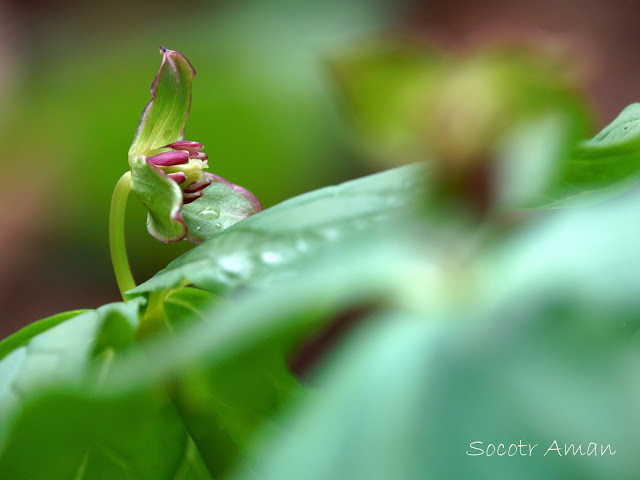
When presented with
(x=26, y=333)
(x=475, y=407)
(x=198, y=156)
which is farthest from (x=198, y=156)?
(x=475, y=407)

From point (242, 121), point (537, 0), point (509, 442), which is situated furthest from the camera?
point (537, 0)

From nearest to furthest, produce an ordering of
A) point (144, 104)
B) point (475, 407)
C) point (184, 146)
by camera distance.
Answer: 1. point (475, 407)
2. point (184, 146)
3. point (144, 104)

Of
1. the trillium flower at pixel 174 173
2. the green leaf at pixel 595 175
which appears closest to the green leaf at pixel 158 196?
the trillium flower at pixel 174 173

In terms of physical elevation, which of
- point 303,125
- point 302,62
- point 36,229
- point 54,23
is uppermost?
point 54,23

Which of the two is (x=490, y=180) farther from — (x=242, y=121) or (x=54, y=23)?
(x=54, y=23)

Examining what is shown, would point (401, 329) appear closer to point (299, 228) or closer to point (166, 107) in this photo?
point (299, 228)

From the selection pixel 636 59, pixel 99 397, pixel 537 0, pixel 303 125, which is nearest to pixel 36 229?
pixel 303 125

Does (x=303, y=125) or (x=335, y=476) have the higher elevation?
(x=335, y=476)
